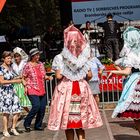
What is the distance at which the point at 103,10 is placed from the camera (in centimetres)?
2094

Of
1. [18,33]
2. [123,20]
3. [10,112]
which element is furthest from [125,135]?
[18,33]

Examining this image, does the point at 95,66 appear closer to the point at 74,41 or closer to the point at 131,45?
the point at 131,45

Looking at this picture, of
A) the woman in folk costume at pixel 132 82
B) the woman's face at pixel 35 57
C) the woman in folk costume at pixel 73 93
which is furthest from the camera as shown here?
the woman's face at pixel 35 57

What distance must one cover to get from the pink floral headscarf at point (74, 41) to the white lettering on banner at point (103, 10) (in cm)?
1257

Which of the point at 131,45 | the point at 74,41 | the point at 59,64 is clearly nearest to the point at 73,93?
the point at 59,64

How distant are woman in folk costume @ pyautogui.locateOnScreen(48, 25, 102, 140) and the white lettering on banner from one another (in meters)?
12.6

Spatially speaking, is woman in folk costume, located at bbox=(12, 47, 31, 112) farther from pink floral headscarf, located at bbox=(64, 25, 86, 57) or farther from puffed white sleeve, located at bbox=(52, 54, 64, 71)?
pink floral headscarf, located at bbox=(64, 25, 86, 57)

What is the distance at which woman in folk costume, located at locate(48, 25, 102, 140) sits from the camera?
27.2ft


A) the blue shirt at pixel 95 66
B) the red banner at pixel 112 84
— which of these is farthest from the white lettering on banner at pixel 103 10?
the blue shirt at pixel 95 66

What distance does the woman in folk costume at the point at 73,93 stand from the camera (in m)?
8.30

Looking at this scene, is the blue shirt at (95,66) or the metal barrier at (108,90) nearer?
the blue shirt at (95,66)

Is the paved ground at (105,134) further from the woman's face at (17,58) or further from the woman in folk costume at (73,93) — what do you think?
the woman in folk costume at (73,93)

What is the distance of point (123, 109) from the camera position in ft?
29.2

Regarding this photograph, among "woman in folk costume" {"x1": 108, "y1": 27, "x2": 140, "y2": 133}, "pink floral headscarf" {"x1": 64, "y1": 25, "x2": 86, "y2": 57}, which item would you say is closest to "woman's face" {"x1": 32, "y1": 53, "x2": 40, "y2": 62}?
"woman in folk costume" {"x1": 108, "y1": 27, "x2": 140, "y2": 133}
